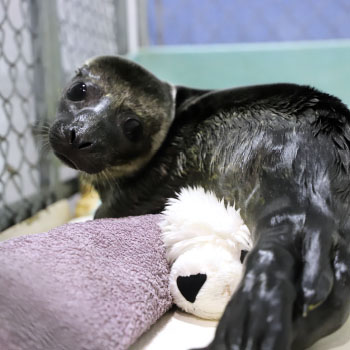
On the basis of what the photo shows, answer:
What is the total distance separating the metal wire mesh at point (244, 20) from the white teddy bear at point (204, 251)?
2.15 meters

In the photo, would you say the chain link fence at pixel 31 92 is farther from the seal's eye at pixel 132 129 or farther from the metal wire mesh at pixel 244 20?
the metal wire mesh at pixel 244 20

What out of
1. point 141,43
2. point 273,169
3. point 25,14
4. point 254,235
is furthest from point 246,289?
point 141,43

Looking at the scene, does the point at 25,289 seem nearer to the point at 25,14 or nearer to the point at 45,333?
the point at 45,333

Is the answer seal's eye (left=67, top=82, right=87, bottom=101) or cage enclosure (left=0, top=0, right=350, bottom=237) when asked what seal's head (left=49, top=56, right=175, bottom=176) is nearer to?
seal's eye (left=67, top=82, right=87, bottom=101)

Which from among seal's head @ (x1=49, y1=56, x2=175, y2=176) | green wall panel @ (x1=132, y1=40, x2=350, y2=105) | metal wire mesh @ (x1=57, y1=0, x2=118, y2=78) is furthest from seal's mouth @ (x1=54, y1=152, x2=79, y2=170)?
green wall panel @ (x1=132, y1=40, x2=350, y2=105)

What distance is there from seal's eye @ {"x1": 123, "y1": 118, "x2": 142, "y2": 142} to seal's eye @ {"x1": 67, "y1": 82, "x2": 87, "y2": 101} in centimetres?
15

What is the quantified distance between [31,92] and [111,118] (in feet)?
2.50

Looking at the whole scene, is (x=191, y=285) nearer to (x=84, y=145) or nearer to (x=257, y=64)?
(x=84, y=145)

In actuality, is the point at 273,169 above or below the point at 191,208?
above

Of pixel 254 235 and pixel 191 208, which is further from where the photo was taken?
pixel 191 208

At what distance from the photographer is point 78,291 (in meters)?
0.76

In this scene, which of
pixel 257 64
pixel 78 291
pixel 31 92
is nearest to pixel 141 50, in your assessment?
pixel 257 64

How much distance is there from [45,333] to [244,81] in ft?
7.30

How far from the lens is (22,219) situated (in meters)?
1.73
